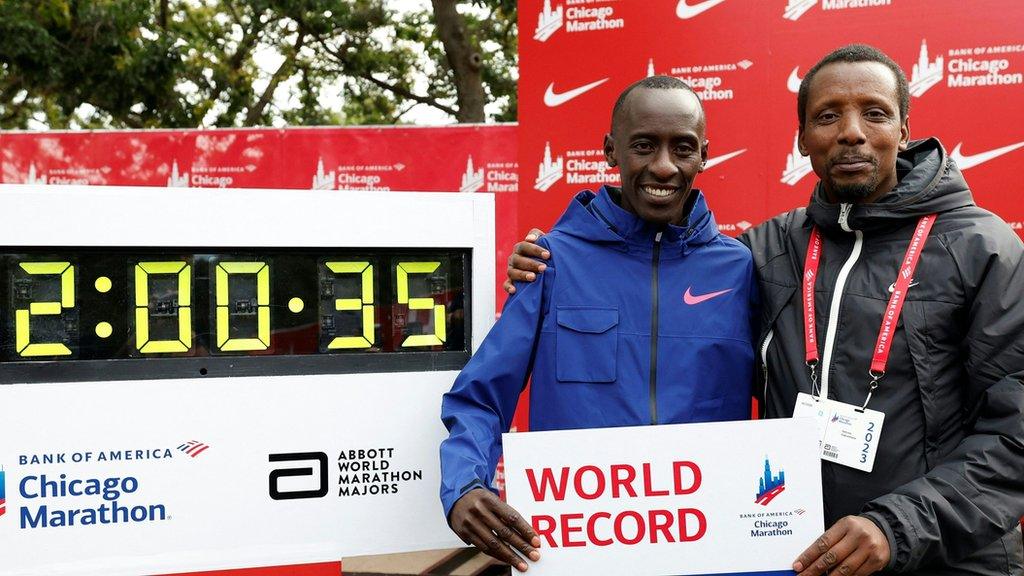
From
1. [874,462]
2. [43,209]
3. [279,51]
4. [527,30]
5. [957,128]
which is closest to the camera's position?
[874,462]

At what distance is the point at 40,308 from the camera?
2186 mm

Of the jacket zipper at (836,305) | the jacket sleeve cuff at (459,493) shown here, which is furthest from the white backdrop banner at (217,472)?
the jacket zipper at (836,305)

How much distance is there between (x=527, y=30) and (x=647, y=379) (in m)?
2.92

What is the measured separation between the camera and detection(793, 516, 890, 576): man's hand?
5.73 ft

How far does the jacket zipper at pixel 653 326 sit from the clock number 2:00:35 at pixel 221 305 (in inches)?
22.5

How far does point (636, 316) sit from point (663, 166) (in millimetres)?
366

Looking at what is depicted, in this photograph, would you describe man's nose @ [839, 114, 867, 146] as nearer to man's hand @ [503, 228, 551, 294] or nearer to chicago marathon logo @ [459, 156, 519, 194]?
man's hand @ [503, 228, 551, 294]

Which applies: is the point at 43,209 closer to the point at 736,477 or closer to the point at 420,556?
the point at 420,556

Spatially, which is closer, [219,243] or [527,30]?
[219,243]

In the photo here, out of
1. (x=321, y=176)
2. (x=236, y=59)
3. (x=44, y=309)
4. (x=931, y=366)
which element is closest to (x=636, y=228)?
(x=931, y=366)

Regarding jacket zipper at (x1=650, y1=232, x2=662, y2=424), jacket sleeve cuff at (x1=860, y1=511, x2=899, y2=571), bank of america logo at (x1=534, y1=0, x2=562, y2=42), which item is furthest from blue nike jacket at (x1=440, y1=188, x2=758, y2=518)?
bank of america logo at (x1=534, y1=0, x2=562, y2=42)

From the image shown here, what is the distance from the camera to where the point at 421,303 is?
2.41m

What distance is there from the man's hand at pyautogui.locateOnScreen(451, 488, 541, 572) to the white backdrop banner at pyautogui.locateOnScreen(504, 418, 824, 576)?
40mm

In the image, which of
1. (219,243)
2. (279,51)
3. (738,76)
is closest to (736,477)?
(219,243)
